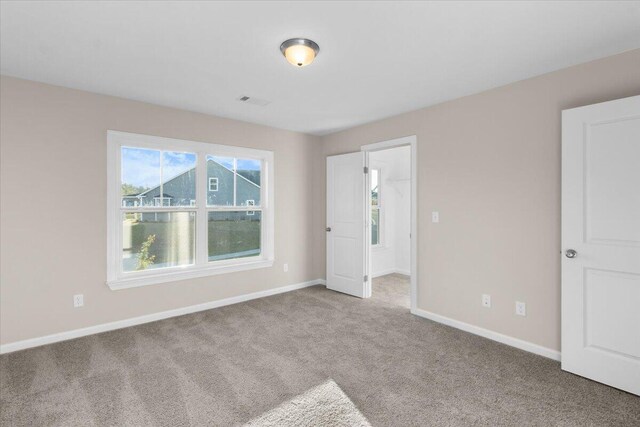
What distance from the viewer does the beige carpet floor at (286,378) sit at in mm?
2020

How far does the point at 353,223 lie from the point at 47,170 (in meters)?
3.54

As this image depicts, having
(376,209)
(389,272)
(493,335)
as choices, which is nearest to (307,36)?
(493,335)

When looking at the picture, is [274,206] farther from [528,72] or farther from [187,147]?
[528,72]

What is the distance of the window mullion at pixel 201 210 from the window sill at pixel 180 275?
5.7 inches

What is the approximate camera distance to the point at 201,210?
13.5 feet

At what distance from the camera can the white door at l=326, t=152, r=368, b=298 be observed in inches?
182

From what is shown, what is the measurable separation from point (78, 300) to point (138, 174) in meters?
1.43

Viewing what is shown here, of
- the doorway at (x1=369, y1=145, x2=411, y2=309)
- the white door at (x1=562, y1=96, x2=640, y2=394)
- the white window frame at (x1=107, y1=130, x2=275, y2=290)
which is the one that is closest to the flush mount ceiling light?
the white door at (x1=562, y1=96, x2=640, y2=394)

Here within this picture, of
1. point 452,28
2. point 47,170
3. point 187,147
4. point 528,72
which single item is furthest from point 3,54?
point 528,72

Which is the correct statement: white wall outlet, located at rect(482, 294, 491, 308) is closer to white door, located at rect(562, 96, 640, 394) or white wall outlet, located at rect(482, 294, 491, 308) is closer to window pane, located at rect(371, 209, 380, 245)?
white door, located at rect(562, 96, 640, 394)

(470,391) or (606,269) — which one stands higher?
(606,269)

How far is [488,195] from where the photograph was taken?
3.21 meters

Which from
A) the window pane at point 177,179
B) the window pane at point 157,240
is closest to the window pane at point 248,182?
the window pane at point 177,179

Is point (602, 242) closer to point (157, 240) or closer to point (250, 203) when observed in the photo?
point (250, 203)
